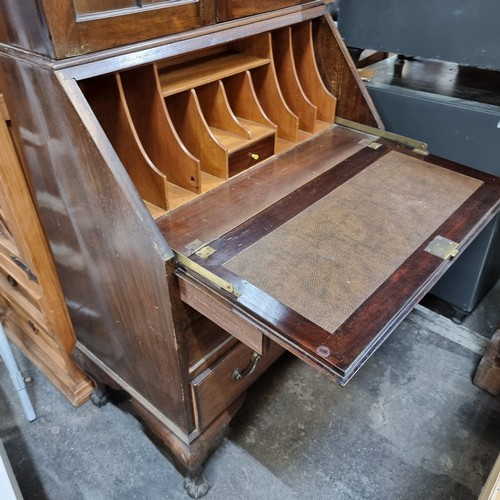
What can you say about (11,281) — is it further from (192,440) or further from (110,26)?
(110,26)

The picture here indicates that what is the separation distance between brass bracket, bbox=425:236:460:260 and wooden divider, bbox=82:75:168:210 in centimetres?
59

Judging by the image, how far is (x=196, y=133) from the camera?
120 cm

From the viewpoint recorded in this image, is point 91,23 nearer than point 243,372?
Yes

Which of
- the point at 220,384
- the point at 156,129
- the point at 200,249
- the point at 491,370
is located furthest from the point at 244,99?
the point at 491,370

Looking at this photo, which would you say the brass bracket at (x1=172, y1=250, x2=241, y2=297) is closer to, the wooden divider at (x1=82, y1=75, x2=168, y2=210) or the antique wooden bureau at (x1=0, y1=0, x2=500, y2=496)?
the antique wooden bureau at (x1=0, y1=0, x2=500, y2=496)

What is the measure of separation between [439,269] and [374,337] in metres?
0.25

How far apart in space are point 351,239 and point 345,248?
40mm

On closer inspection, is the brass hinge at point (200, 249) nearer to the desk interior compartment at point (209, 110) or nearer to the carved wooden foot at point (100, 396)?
the desk interior compartment at point (209, 110)

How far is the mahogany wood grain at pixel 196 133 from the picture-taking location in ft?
3.86

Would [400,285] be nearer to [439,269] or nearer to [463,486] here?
[439,269]

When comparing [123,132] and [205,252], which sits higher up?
[123,132]

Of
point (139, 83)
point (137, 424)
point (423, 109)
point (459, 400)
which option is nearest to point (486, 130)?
point (423, 109)

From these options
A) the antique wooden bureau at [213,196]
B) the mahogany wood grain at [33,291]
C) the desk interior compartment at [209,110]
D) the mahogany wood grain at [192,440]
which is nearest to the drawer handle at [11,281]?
the mahogany wood grain at [33,291]

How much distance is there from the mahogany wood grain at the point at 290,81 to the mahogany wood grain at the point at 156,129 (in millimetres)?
497
